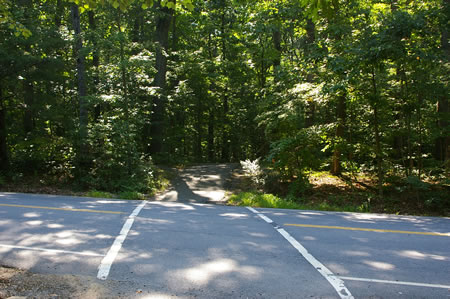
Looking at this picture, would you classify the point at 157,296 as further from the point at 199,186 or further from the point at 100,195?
the point at 199,186

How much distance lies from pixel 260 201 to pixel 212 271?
7347 millimetres

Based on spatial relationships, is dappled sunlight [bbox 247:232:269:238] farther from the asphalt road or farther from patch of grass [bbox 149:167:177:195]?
Answer: patch of grass [bbox 149:167:177:195]

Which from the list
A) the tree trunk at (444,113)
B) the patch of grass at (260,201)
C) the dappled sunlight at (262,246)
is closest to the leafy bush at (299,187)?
the patch of grass at (260,201)

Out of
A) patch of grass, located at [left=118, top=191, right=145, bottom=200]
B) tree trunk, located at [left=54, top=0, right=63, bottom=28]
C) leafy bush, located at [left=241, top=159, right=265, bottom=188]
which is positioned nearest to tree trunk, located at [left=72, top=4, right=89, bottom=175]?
patch of grass, located at [left=118, top=191, right=145, bottom=200]

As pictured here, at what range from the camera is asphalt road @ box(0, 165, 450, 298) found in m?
4.34

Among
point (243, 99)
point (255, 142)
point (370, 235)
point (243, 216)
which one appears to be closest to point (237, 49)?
point (243, 99)

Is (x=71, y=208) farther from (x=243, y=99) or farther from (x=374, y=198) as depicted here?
(x=243, y=99)

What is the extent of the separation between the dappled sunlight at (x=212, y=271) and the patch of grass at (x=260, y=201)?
6.52 m

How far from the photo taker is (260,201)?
12.0m

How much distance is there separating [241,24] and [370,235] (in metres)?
22.2

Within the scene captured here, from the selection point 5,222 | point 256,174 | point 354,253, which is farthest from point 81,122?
point 354,253

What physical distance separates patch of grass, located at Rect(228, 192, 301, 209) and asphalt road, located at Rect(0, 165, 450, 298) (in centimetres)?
222

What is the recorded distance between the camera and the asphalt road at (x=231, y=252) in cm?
434

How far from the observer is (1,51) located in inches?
543
